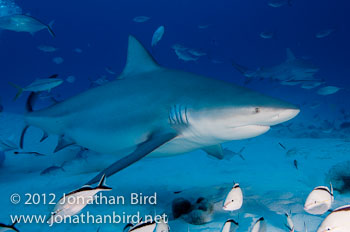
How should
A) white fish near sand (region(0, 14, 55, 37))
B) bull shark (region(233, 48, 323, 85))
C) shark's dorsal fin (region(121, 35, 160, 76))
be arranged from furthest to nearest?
bull shark (region(233, 48, 323, 85)), white fish near sand (region(0, 14, 55, 37)), shark's dorsal fin (region(121, 35, 160, 76))

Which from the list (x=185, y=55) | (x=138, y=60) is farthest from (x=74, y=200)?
(x=185, y=55)

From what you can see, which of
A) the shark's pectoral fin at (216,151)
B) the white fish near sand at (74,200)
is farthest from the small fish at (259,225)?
the shark's pectoral fin at (216,151)

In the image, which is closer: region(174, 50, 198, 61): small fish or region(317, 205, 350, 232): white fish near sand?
region(317, 205, 350, 232): white fish near sand

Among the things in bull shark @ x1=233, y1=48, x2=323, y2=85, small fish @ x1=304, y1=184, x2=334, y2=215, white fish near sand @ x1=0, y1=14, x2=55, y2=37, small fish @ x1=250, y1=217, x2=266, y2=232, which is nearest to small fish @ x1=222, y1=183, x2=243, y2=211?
small fish @ x1=250, y1=217, x2=266, y2=232

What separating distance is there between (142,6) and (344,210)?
90376 mm

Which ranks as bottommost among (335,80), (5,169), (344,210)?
(335,80)

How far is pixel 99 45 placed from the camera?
97.1 m

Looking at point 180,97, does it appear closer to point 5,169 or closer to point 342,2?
point 5,169

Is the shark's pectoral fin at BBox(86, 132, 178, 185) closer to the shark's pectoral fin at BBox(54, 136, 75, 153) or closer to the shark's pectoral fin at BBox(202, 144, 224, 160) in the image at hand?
the shark's pectoral fin at BBox(202, 144, 224, 160)

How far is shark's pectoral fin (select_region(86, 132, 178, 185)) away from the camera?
237 centimetres

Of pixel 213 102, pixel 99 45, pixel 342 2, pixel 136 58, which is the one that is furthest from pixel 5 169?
pixel 99 45

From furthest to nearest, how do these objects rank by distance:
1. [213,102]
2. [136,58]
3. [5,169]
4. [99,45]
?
1. [99,45]
2. [5,169]
3. [136,58]
4. [213,102]

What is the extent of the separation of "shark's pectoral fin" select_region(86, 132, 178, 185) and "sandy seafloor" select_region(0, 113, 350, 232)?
83 centimetres

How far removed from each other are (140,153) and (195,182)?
2.37 meters
